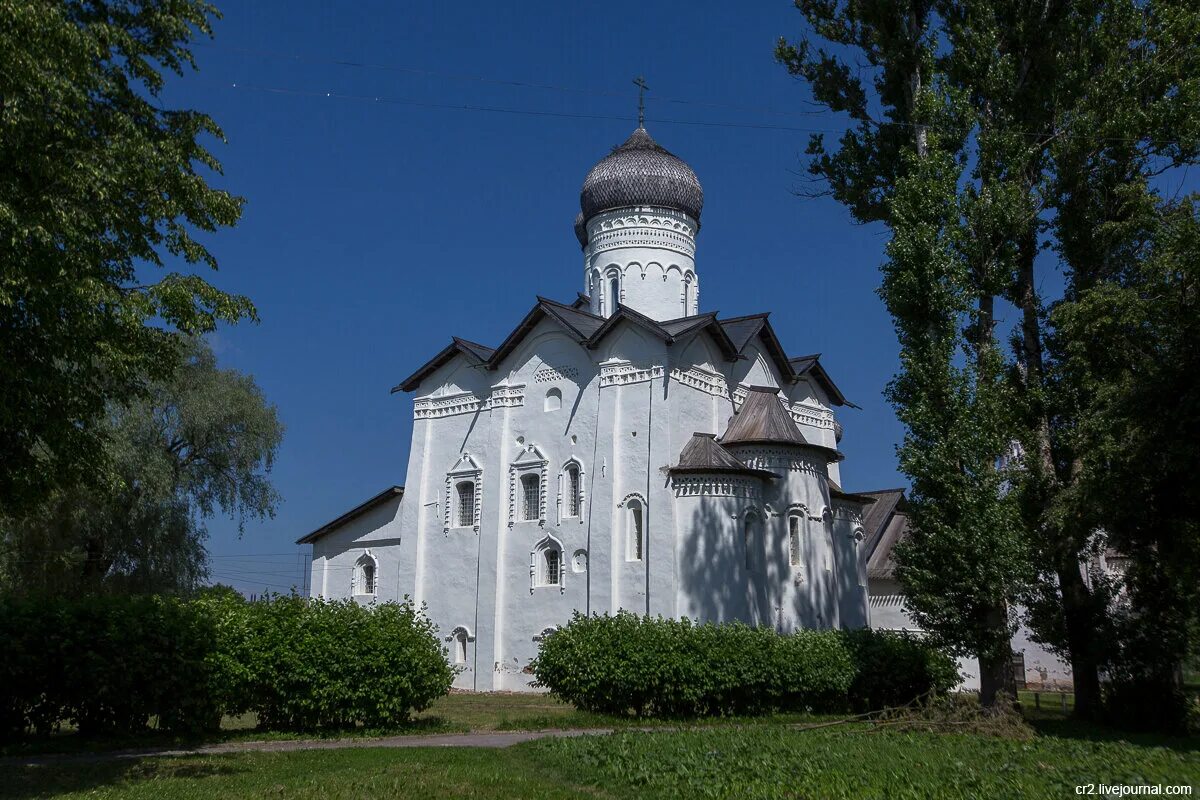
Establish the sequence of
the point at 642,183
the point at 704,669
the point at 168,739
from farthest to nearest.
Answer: the point at 642,183 < the point at 704,669 < the point at 168,739

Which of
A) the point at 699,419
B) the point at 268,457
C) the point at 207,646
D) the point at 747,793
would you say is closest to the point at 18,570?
the point at 268,457

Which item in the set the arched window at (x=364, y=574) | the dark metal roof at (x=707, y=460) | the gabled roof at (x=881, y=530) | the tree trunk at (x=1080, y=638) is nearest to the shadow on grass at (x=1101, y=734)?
the tree trunk at (x=1080, y=638)

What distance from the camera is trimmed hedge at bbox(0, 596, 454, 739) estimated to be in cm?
1205

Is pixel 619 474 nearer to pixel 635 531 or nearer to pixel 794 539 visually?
pixel 635 531

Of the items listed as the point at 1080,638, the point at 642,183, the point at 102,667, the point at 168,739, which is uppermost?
the point at 642,183

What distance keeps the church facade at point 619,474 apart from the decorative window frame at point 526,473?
41 millimetres

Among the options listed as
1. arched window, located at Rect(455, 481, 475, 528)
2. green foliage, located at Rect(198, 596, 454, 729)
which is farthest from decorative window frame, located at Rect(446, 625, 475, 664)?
green foliage, located at Rect(198, 596, 454, 729)

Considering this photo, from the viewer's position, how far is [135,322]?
900cm

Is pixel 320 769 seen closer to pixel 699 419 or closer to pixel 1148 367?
pixel 1148 367

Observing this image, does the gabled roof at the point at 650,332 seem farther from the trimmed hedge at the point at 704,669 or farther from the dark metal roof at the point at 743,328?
the trimmed hedge at the point at 704,669

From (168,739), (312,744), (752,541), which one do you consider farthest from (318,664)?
(752,541)

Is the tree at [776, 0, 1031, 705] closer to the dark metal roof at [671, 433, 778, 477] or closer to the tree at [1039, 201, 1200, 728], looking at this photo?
the tree at [1039, 201, 1200, 728]

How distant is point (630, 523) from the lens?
23.1m

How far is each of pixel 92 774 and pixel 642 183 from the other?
2249 centimetres
